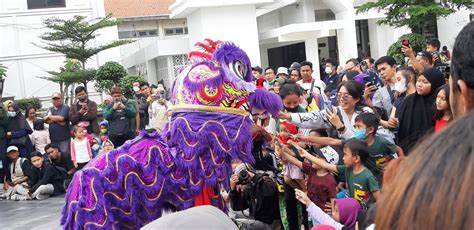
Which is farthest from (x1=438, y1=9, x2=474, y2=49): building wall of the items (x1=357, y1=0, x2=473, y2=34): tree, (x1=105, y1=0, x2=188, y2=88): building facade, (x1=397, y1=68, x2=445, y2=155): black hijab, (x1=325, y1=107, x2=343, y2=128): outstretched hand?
(x1=325, y1=107, x2=343, y2=128): outstretched hand

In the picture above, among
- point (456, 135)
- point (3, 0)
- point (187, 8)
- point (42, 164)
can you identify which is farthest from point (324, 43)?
point (456, 135)

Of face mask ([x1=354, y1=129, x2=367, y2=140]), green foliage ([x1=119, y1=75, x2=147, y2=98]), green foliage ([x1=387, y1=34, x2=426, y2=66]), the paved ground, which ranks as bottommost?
the paved ground

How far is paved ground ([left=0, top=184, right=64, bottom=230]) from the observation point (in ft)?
22.3

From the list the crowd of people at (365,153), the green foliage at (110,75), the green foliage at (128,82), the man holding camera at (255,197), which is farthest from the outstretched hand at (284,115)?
the green foliage at (110,75)

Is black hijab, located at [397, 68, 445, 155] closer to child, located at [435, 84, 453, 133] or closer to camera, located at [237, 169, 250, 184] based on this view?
child, located at [435, 84, 453, 133]

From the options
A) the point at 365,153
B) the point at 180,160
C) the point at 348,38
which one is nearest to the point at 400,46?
the point at 348,38

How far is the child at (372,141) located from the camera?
4.09 metres

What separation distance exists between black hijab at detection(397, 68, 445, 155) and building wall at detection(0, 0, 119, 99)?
73.2ft

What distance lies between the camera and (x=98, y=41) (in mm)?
25672

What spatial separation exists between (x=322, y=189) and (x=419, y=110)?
0.93 m

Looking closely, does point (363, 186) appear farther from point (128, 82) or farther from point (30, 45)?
point (30, 45)

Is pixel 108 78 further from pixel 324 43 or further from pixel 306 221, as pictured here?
pixel 306 221

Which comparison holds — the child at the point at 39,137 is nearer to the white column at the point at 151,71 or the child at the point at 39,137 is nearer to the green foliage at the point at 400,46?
the green foliage at the point at 400,46

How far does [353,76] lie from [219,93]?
2.97 m
